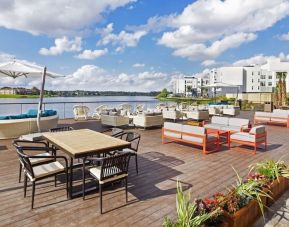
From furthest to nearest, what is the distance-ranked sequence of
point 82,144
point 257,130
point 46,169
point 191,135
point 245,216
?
point 191,135 → point 257,130 → point 82,144 → point 46,169 → point 245,216

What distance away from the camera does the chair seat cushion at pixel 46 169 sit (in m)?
3.19

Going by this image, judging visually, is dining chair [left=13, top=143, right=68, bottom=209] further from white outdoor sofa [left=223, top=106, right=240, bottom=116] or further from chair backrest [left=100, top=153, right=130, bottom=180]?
white outdoor sofa [left=223, top=106, right=240, bottom=116]

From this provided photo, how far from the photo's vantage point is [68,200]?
130 inches

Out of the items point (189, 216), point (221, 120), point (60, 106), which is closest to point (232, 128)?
point (221, 120)

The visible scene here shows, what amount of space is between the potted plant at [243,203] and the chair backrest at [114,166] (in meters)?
1.31

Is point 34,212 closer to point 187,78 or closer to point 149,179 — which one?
point 149,179

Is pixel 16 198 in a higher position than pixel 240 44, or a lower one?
lower

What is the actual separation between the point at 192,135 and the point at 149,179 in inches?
100

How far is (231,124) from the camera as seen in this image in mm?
7961

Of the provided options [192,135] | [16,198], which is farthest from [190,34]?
[16,198]

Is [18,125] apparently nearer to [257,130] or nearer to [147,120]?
[147,120]

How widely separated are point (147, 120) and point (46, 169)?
639 cm

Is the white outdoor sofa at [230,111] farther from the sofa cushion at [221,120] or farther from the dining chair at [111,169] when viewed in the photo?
the dining chair at [111,169]

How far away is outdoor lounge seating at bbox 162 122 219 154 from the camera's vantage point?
605 cm
